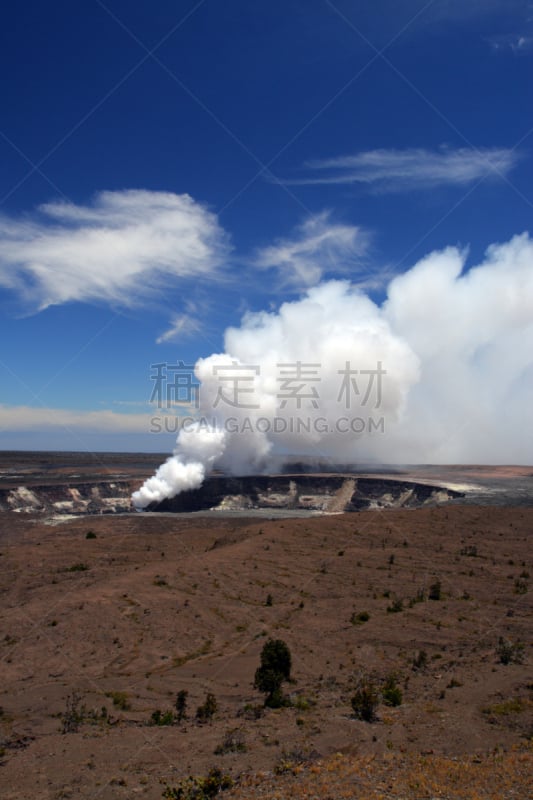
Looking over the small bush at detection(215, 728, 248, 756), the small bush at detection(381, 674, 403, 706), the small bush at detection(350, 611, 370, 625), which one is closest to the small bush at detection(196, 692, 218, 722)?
the small bush at detection(215, 728, 248, 756)

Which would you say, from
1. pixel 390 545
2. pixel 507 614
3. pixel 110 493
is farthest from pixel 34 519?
pixel 507 614

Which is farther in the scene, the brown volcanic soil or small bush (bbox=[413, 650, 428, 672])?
small bush (bbox=[413, 650, 428, 672])

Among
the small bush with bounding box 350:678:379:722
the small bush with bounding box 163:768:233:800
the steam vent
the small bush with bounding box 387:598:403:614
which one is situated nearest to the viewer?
the small bush with bounding box 163:768:233:800

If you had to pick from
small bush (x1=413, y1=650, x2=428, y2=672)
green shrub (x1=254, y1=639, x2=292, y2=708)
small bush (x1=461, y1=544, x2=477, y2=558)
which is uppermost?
small bush (x1=461, y1=544, x2=477, y2=558)

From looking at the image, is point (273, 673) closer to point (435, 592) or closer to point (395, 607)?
point (395, 607)

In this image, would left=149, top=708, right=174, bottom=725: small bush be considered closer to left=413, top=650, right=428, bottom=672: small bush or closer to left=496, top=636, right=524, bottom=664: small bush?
left=413, top=650, right=428, bottom=672: small bush
